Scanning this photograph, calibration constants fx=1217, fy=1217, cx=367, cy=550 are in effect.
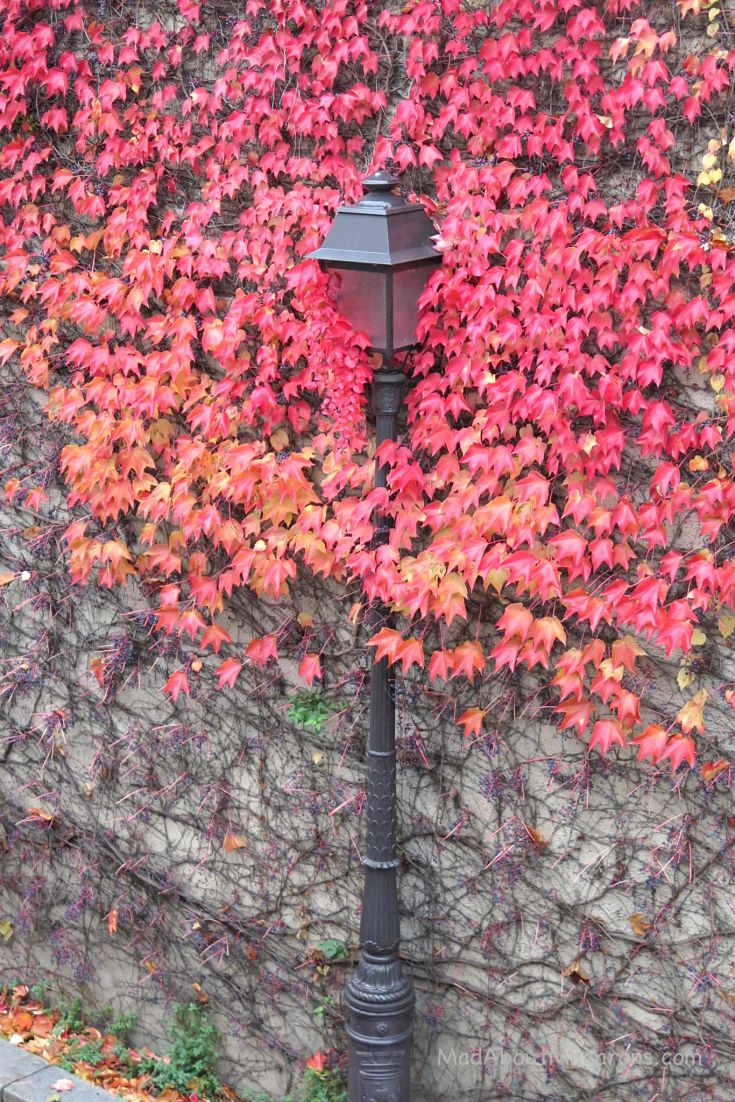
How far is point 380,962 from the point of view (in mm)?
4043

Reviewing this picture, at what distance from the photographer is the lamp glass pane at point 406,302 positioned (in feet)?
11.7

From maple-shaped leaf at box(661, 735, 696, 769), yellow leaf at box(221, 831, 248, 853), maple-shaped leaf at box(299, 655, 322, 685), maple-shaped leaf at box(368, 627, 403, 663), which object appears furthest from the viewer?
yellow leaf at box(221, 831, 248, 853)

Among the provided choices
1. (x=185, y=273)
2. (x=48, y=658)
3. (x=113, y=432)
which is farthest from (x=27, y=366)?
(x=48, y=658)

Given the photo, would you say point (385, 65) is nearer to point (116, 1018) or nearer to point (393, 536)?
point (393, 536)

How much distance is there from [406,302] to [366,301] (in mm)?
131

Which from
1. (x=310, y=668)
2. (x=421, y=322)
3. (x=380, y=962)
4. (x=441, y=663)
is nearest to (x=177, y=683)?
(x=310, y=668)

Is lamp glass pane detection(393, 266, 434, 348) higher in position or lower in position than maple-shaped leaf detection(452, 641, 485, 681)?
higher

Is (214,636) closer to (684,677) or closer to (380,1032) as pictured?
(380,1032)

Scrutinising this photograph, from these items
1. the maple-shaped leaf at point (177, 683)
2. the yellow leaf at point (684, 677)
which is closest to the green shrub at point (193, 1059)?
the maple-shaped leaf at point (177, 683)

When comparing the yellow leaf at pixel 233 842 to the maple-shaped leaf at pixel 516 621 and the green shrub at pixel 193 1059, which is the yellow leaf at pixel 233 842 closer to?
the green shrub at pixel 193 1059

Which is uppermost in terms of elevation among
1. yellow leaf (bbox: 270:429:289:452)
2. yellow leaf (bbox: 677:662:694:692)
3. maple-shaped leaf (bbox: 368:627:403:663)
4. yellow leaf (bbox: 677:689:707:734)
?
yellow leaf (bbox: 270:429:289:452)

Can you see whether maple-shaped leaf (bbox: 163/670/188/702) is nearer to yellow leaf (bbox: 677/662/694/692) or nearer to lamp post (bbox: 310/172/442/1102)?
lamp post (bbox: 310/172/442/1102)

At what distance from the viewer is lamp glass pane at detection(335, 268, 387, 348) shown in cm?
354

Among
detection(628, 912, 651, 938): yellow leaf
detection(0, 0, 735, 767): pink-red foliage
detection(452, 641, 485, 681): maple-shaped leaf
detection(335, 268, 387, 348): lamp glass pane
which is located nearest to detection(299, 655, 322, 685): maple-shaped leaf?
detection(0, 0, 735, 767): pink-red foliage
